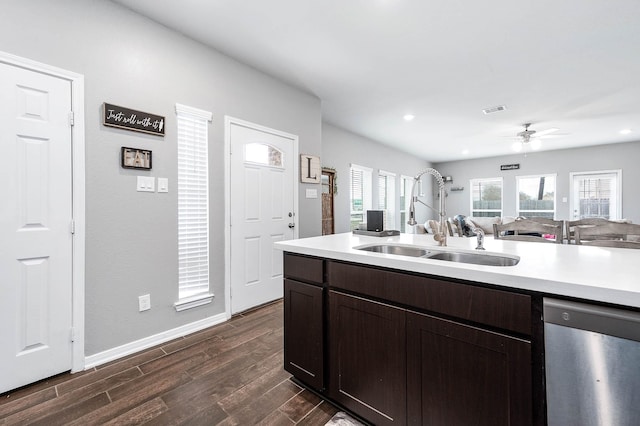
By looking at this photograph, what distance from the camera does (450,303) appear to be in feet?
3.67

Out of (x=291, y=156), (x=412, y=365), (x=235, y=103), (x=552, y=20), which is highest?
(x=552, y=20)

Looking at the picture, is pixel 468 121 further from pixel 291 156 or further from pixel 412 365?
pixel 412 365

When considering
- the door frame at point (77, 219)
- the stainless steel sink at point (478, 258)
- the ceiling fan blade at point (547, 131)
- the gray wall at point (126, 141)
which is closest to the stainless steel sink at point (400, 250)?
the stainless steel sink at point (478, 258)

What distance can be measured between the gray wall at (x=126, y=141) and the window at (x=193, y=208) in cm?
6

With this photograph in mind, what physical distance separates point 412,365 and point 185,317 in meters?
2.14

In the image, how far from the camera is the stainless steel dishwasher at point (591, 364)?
2.62ft

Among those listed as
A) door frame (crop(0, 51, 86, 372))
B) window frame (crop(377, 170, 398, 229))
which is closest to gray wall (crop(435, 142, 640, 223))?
window frame (crop(377, 170, 398, 229))

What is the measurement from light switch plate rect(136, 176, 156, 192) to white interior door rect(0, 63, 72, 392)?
0.43 m

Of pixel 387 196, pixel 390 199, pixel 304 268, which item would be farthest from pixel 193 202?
pixel 390 199

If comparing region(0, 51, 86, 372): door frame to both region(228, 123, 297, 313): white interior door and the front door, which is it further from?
the front door

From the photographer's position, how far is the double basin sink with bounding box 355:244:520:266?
1412 millimetres

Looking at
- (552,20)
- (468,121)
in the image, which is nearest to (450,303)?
(552,20)

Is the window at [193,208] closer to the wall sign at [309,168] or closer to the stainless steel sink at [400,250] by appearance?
the wall sign at [309,168]

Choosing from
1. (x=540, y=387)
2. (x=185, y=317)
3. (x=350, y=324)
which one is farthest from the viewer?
(x=185, y=317)
